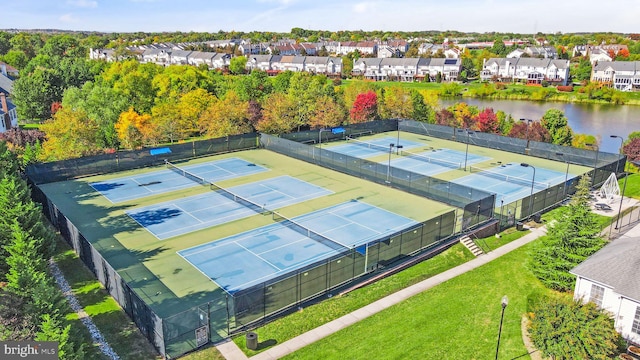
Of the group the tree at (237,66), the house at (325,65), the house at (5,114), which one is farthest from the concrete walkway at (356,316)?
the tree at (237,66)

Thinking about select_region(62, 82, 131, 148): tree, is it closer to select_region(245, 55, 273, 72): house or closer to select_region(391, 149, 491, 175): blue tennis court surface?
select_region(391, 149, 491, 175): blue tennis court surface

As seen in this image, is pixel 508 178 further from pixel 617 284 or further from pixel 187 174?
pixel 187 174

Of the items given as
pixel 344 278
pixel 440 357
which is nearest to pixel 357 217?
pixel 344 278

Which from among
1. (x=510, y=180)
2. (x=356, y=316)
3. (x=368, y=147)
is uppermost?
A: (x=368, y=147)

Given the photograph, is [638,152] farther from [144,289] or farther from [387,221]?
[144,289]

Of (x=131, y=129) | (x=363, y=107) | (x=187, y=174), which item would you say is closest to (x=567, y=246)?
(x=187, y=174)

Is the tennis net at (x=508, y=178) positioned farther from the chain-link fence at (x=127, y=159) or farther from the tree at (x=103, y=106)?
the tree at (x=103, y=106)
